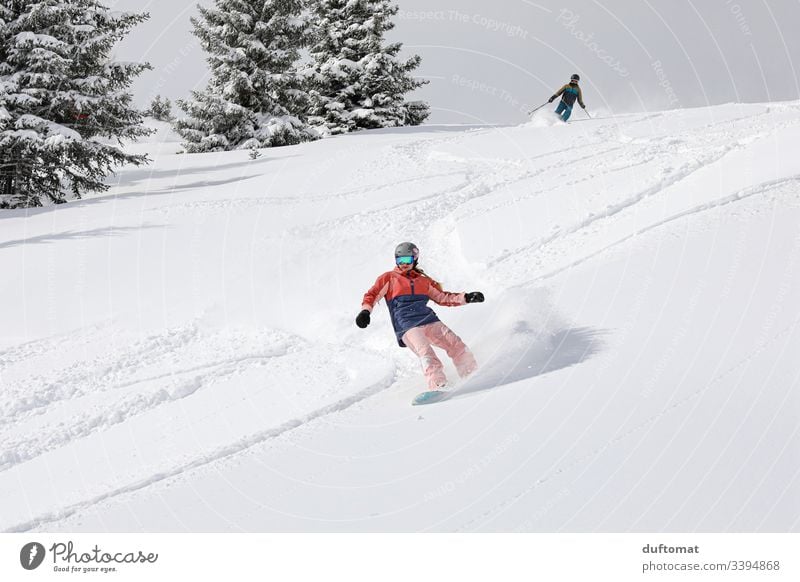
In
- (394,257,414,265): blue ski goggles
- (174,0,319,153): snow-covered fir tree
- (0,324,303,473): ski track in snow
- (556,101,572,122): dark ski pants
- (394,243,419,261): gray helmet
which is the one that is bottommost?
(0,324,303,473): ski track in snow

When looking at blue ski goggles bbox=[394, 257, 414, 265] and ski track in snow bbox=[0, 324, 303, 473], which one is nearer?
ski track in snow bbox=[0, 324, 303, 473]

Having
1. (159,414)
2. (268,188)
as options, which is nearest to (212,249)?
(268,188)

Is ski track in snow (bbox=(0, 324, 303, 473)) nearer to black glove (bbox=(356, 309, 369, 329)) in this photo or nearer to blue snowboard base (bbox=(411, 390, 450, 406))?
black glove (bbox=(356, 309, 369, 329))

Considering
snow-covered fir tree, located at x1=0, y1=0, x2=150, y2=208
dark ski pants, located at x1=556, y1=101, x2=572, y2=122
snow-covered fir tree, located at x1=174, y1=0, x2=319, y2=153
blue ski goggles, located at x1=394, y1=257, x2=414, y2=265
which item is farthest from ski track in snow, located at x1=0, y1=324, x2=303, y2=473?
snow-covered fir tree, located at x1=174, y1=0, x2=319, y2=153

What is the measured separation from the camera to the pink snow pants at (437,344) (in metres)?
5.90

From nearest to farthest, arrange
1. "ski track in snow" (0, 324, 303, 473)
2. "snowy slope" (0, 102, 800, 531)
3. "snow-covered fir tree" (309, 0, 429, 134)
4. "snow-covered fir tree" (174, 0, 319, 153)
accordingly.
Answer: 1. "snowy slope" (0, 102, 800, 531)
2. "ski track in snow" (0, 324, 303, 473)
3. "snow-covered fir tree" (174, 0, 319, 153)
4. "snow-covered fir tree" (309, 0, 429, 134)

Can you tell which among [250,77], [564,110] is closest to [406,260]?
[564,110]

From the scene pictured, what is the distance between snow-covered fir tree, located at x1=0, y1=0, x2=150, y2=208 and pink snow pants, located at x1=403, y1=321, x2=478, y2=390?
35.0ft

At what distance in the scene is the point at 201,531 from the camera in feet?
12.6

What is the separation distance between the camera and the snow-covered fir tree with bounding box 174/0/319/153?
23.0 metres

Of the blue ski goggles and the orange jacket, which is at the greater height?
the blue ski goggles

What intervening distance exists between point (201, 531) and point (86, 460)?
5.76ft

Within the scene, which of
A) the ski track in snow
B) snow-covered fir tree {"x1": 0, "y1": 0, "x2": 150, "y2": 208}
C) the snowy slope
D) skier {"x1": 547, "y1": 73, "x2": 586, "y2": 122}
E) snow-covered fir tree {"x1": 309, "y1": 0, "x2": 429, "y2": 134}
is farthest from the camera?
snow-covered fir tree {"x1": 309, "y1": 0, "x2": 429, "y2": 134}

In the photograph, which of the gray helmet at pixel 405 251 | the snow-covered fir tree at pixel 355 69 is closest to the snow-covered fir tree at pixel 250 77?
the snow-covered fir tree at pixel 355 69
